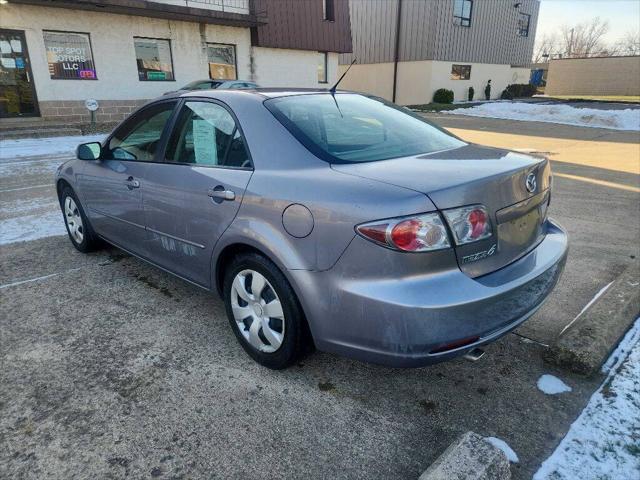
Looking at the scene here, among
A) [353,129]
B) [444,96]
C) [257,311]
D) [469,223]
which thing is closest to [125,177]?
[257,311]

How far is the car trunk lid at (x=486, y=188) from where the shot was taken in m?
2.11

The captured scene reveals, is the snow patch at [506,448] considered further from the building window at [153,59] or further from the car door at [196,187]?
the building window at [153,59]

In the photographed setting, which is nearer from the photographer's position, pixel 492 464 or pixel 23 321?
pixel 492 464

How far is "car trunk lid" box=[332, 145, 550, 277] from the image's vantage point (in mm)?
2113

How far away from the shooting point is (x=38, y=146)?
11.6 m

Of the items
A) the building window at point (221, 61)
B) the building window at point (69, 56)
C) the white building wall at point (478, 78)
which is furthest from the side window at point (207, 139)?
the white building wall at point (478, 78)

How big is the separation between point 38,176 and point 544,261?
28.5 ft

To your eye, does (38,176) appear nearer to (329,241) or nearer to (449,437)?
(329,241)

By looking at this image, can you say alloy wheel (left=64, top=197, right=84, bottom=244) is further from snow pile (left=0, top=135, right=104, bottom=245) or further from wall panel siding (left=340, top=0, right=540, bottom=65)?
wall panel siding (left=340, top=0, right=540, bottom=65)

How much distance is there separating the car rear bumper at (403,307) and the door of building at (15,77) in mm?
14789

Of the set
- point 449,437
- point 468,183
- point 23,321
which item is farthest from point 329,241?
point 23,321

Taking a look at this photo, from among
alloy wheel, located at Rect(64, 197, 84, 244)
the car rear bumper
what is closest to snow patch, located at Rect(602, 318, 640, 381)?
the car rear bumper

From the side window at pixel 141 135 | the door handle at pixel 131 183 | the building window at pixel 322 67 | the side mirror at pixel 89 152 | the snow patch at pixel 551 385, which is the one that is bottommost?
the snow patch at pixel 551 385

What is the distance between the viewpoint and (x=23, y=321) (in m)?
3.33
